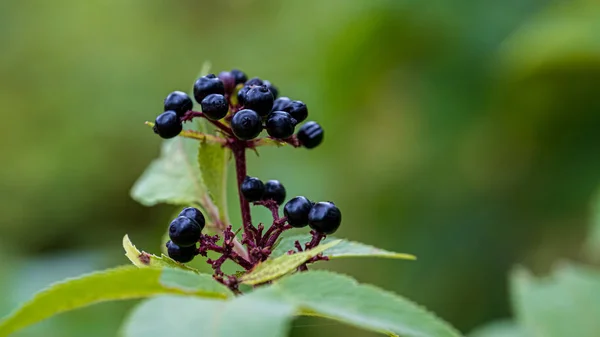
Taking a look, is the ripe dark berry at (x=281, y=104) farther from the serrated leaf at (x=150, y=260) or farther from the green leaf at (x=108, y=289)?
the green leaf at (x=108, y=289)

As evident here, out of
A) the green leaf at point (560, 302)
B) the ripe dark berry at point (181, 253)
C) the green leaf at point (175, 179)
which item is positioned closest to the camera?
the ripe dark berry at point (181, 253)

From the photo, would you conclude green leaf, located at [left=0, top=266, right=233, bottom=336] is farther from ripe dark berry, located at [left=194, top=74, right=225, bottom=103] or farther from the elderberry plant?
ripe dark berry, located at [left=194, top=74, right=225, bottom=103]

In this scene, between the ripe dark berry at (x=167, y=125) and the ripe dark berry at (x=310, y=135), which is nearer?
the ripe dark berry at (x=167, y=125)

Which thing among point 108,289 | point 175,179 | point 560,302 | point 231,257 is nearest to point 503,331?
point 560,302

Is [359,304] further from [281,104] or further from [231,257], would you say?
[281,104]

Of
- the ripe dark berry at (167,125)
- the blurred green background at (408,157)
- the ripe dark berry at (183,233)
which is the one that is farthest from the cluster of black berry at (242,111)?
the blurred green background at (408,157)

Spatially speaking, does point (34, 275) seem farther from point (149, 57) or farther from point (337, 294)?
point (337, 294)

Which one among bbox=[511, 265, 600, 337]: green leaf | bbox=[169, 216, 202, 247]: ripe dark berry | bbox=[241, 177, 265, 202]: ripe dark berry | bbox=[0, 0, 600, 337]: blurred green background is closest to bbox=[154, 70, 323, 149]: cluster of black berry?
bbox=[241, 177, 265, 202]: ripe dark berry
